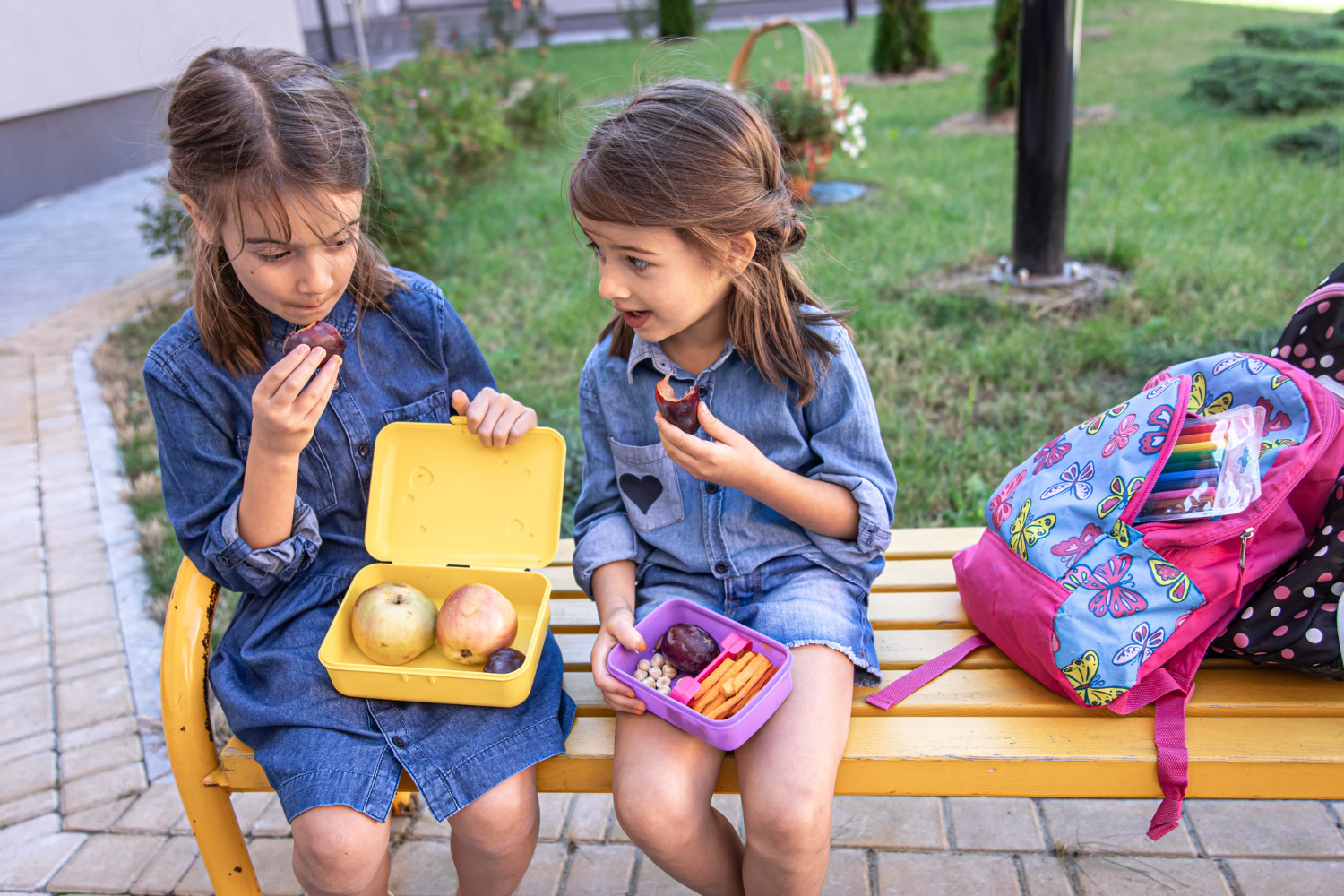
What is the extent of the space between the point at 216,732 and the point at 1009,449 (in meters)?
2.61

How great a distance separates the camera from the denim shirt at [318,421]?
1.86 meters

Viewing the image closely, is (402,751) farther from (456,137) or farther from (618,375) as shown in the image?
Result: (456,137)

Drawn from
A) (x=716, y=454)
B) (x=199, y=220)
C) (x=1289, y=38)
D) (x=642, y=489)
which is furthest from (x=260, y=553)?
(x=1289, y=38)

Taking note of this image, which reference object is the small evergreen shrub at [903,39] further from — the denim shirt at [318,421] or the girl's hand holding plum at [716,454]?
the girl's hand holding plum at [716,454]

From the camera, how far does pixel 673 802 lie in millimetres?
1639

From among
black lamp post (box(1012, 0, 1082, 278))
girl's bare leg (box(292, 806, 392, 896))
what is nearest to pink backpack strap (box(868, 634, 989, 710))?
girl's bare leg (box(292, 806, 392, 896))

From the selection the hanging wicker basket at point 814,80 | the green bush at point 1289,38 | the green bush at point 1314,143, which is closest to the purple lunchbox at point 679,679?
the hanging wicker basket at point 814,80

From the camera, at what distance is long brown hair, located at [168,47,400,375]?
1.72 metres

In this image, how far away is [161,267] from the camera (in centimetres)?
693

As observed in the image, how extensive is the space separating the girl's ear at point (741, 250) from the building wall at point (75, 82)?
7.33 m

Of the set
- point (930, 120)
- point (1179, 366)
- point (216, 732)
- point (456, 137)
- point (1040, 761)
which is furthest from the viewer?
point (930, 120)

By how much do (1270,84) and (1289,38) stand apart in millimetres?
3064

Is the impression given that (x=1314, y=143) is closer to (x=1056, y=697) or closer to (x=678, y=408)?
(x=1056, y=697)

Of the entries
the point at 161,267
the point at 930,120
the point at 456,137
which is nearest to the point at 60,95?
the point at 161,267
